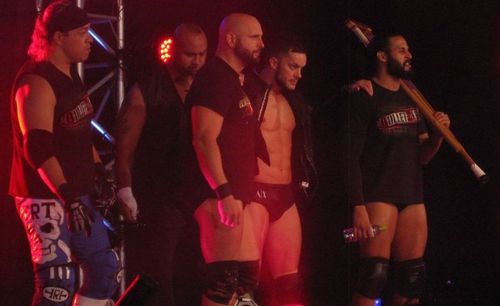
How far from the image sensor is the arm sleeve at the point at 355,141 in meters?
6.43

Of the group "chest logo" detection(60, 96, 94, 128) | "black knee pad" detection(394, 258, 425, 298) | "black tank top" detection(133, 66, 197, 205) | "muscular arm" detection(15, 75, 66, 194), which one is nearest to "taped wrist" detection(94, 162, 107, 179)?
"chest logo" detection(60, 96, 94, 128)

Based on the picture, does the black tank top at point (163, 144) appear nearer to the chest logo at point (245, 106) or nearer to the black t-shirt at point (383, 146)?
the chest logo at point (245, 106)

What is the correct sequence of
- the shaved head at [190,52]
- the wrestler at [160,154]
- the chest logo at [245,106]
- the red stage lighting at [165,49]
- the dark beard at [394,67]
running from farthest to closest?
the dark beard at [394,67]
the red stage lighting at [165,49]
the shaved head at [190,52]
the wrestler at [160,154]
the chest logo at [245,106]

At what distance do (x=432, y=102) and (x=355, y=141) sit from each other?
1304mm

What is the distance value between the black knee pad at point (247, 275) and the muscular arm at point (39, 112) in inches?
52.5

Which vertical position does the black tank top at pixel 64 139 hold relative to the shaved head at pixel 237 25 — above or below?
below

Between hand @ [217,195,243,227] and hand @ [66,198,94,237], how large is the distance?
901mm

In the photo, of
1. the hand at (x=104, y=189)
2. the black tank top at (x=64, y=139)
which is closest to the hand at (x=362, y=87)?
the hand at (x=104, y=189)

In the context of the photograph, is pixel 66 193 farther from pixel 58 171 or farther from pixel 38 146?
pixel 38 146

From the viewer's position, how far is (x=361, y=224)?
6.37 m

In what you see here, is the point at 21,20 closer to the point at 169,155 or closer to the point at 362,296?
the point at 169,155

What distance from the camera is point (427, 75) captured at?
7496 mm

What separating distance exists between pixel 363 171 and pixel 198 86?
1.70m

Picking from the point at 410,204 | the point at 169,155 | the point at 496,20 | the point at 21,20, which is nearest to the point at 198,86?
the point at 169,155
